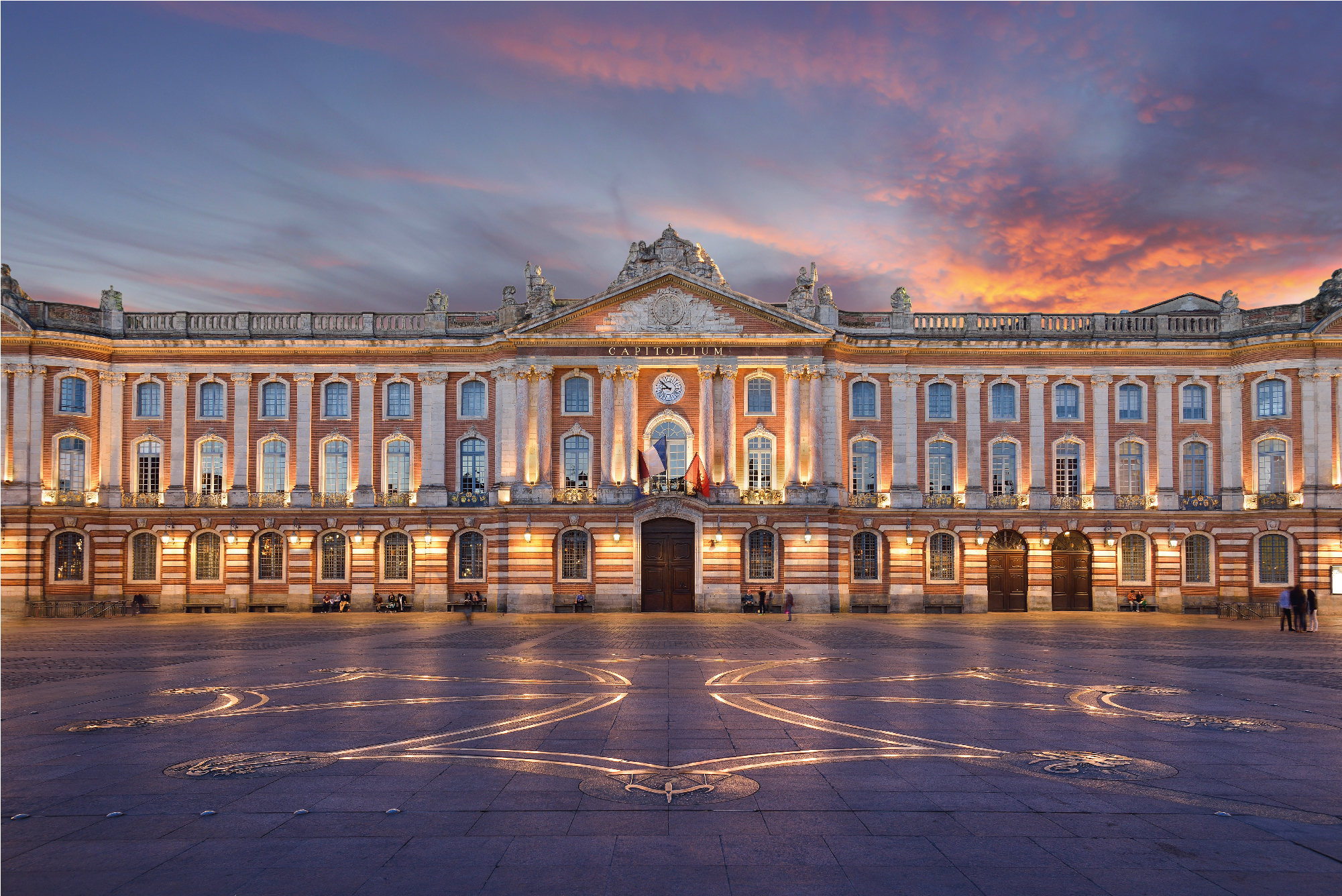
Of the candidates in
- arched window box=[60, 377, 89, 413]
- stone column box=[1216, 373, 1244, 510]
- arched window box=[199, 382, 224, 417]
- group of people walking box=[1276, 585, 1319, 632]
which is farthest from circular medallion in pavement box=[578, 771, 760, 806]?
arched window box=[60, 377, 89, 413]

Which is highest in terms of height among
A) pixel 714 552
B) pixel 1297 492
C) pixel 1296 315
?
pixel 1296 315

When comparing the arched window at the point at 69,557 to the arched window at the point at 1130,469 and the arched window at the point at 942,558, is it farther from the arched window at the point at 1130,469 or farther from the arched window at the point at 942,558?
the arched window at the point at 1130,469

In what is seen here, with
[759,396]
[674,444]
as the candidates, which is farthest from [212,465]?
[759,396]

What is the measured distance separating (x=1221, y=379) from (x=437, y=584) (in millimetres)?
46362

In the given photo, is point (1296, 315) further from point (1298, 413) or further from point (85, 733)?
point (85, 733)

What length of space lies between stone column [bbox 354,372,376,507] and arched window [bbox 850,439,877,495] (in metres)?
23.9

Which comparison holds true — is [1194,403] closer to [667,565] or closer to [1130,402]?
[1130,402]

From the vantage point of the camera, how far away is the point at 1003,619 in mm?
45375

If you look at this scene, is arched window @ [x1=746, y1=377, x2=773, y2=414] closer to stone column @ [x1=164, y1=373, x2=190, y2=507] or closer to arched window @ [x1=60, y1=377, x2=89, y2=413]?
stone column @ [x1=164, y1=373, x2=190, y2=507]

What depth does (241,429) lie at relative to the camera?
5138 cm

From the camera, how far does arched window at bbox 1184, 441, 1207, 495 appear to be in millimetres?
50812

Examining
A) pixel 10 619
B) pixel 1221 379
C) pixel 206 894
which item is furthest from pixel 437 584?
pixel 1221 379

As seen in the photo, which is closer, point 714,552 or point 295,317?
point 714,552

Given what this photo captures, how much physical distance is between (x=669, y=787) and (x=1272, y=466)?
50463mm
